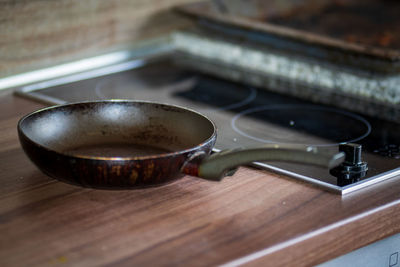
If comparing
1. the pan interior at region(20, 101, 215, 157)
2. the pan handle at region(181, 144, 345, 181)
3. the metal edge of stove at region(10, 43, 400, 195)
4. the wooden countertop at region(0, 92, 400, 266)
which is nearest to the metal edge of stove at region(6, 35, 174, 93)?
the metal edge of stove at region(10, 43, 400, 195)

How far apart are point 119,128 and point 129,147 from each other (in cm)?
4

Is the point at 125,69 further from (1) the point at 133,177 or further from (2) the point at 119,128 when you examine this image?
(1) the point at 133,177

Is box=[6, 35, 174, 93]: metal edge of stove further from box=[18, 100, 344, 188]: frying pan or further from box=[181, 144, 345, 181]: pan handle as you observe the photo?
box=[181, 144, 345, 181]: pan handle

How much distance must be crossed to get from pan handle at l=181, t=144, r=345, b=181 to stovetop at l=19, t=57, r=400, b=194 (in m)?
0.13

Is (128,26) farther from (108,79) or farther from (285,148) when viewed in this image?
(285,148)

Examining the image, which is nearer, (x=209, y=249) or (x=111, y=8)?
(x=209, y=249)

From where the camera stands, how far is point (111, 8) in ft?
4.69

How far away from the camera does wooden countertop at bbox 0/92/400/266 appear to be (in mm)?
667

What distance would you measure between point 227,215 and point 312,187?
0.46ft

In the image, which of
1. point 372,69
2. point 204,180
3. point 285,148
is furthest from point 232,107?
point 285,148

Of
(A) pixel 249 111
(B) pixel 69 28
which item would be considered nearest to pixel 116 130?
(A) pixel 249 111

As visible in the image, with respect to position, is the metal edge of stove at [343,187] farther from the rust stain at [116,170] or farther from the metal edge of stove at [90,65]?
the metal edge of stove at [90,65]

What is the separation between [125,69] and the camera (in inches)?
56.1

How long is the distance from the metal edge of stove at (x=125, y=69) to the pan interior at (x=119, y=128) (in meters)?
0.07
